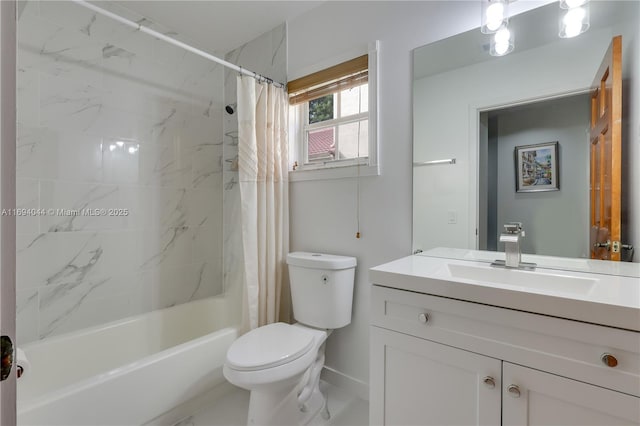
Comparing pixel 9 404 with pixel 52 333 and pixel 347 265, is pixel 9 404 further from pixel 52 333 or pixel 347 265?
pixel 52 333

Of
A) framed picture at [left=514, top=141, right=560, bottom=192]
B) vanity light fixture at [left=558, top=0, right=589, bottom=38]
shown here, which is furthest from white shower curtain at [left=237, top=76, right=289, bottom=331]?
vanity light fixture at [left=558, top=0, right=589, bottom=38]

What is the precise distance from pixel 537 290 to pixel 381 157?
1030 mm

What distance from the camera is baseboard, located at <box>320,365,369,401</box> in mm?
1758

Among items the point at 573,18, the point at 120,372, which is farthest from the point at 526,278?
the point at 120,372

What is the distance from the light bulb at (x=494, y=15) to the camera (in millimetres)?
1295

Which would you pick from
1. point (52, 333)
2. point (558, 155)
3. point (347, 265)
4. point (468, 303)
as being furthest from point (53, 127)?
point (558, 155)

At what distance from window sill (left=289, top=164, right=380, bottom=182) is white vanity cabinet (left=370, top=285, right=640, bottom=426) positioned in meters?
0.79

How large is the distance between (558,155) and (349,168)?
99cm

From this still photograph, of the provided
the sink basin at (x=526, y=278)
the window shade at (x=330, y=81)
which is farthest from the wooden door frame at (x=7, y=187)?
the window shade at (x=330, y=81)

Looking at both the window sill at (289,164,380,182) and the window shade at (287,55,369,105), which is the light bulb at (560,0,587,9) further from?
the window sill at (289,164,380,182)

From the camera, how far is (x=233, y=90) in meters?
2.46

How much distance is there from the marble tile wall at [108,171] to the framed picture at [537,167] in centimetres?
208

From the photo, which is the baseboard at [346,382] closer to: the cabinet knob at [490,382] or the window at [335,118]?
the cabinet knob at [490,382]

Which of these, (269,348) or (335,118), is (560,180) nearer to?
(335,118)
